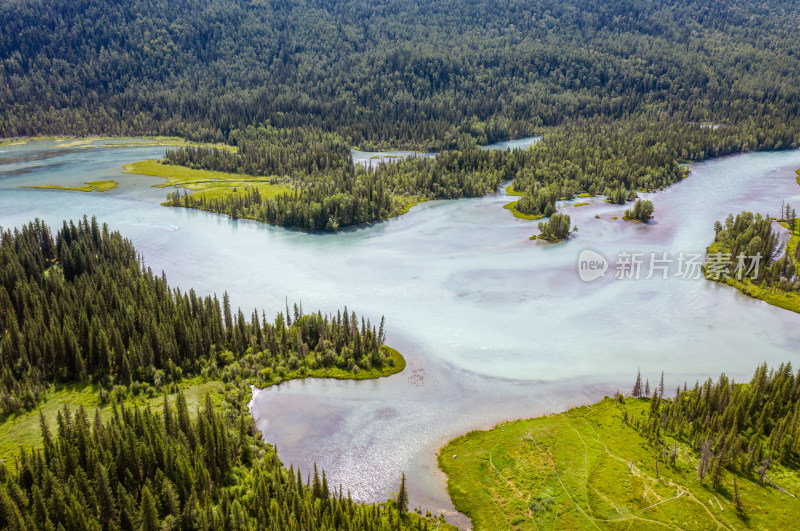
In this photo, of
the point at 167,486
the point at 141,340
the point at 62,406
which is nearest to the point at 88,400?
the point at 62,406

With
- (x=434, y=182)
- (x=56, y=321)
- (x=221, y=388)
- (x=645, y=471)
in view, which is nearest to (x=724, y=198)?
(x=434, y=182)

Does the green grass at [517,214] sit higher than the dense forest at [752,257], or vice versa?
the green grass at [517,214]

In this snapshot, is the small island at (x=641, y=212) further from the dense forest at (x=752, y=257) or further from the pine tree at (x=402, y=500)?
the pine tree at (x=402, y=500)

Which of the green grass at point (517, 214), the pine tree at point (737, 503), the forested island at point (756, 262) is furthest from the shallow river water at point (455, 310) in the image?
the pine tree at point (737, 503)

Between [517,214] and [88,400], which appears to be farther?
[517,214]

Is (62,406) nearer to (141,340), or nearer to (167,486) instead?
(141,340)
